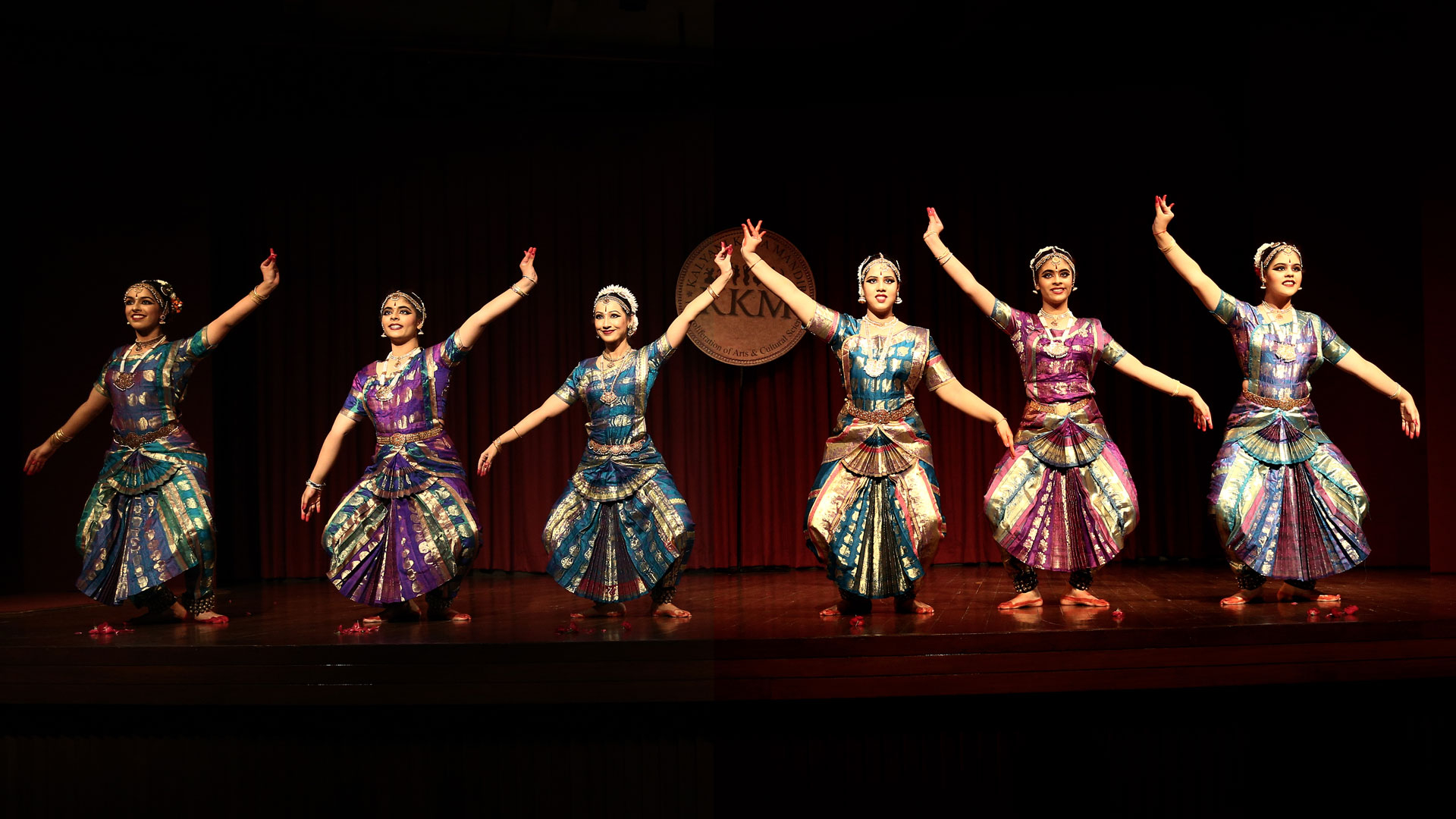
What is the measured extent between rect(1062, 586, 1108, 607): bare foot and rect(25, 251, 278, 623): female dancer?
11.4 feet

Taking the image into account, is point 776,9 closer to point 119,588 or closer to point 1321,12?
point 1321,12

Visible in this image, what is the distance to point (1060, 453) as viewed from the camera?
4305mm

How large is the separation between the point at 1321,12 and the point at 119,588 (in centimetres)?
653

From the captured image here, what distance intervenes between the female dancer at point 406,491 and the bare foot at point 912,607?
172 cm

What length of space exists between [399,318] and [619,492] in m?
1.16

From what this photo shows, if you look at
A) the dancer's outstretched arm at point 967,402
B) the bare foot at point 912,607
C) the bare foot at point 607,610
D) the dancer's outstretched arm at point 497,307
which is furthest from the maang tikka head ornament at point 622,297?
the bare foot at point 912,607

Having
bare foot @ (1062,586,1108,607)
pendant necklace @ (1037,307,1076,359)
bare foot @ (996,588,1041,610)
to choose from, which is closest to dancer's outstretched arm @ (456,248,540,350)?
pendant necklace @ (1037,307,1076,359)

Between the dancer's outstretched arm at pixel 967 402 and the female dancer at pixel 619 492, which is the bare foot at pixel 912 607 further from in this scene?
the female dancer at pixel 619 492

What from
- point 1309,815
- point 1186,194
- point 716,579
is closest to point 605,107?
point 716,579

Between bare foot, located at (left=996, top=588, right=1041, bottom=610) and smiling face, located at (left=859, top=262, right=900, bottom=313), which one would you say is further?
bare foot, located at (left=996, top=588, right=1041, bottom=610)

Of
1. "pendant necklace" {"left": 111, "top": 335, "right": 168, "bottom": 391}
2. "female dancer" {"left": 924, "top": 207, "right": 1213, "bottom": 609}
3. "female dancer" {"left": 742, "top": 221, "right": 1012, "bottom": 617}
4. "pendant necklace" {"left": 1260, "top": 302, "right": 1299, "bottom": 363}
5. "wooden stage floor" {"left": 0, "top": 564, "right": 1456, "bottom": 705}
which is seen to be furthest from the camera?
"pendant necklace" {"left": 111, "top": 335, "right": 168, "bottom": 391}

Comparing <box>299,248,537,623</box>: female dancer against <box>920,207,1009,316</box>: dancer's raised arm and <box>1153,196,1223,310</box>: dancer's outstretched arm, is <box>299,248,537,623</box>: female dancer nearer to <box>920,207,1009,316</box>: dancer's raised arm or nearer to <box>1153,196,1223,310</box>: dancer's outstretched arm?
<box>920,207,1009,316</box>: dancer's raised arm

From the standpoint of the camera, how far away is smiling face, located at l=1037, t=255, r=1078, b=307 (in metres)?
4.35

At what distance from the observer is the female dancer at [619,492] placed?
4.34m
